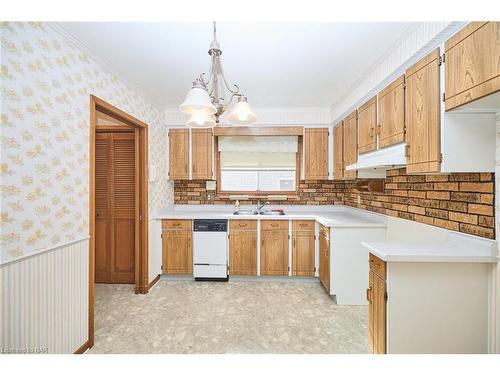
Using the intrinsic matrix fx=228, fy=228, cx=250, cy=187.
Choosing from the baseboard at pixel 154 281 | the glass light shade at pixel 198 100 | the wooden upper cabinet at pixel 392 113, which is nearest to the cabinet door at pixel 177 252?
the baseboard at pixel 154 281

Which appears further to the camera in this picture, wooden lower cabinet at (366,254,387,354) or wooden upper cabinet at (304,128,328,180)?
wooden upper cabinet at (304,128,328,180)

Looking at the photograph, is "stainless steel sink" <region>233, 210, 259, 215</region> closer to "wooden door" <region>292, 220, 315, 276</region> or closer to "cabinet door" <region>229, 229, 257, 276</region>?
"cabinet door" <region>229, 229, 257, 276</region>

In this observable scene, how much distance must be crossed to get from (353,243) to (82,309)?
2715 mm

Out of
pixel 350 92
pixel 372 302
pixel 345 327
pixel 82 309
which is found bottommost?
pixel 345 327

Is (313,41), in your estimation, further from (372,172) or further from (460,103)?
(372,172)

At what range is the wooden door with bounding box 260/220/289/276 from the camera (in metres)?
3.25

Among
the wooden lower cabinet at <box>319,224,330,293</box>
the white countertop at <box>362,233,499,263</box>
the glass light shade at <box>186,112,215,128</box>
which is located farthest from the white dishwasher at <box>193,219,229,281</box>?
the white countertop at <box>362,233,499,263</box>

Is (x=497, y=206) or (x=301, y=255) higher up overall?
(x=497, y=206)

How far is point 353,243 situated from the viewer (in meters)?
2.66

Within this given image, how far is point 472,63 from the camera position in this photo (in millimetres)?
1190

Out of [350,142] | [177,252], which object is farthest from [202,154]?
[350,142]

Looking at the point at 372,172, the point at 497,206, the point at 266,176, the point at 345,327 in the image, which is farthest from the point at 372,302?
the point at 266,176

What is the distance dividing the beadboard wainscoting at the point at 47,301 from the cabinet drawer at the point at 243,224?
178 cm

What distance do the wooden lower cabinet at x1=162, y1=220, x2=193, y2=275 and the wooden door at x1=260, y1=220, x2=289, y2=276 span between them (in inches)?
41.6
